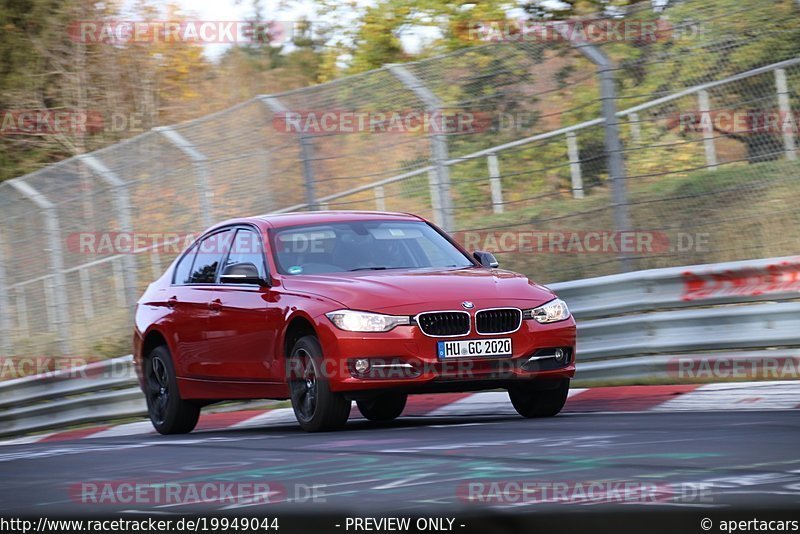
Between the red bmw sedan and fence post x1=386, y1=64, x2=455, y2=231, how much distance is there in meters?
2.32

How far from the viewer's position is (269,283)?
10008 mm

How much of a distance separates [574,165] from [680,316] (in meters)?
1.93

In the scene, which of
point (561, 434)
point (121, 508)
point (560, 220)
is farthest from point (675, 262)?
point (121, 508)

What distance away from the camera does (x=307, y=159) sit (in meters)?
14.4

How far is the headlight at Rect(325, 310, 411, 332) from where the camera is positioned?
9078 mm

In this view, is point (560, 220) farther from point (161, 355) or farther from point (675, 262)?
point (161, 355)

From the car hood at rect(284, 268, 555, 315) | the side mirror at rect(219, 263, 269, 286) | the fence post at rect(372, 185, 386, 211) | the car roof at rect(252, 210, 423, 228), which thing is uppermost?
the car roof at rect(252, 210, 423, 228)

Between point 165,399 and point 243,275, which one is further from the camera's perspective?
point 165,399

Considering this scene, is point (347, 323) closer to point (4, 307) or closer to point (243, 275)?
point (243, 275)

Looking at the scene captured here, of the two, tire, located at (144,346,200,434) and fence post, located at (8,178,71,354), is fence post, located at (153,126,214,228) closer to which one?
fence post, located at (8,178,71,354)
